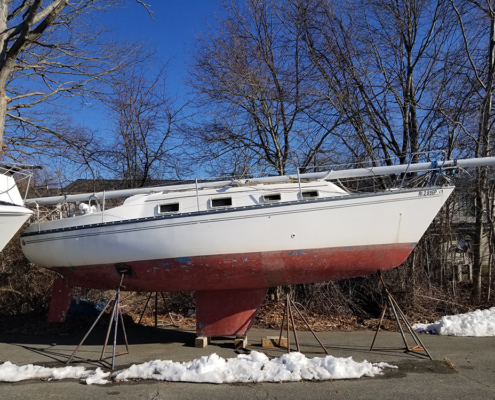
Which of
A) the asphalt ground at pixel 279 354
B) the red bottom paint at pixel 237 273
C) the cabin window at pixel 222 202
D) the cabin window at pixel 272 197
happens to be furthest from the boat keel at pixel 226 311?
the cabin window at pixel 272 197

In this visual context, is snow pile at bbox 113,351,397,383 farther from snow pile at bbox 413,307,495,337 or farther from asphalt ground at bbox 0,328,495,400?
snow pile at bbox 413,307,495,337

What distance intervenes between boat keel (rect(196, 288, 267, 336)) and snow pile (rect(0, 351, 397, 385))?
126 cm

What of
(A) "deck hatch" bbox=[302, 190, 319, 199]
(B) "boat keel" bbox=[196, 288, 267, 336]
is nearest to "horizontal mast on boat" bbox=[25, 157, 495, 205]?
(A) "deck hatch" bbox=[302, 190, 319, 199]

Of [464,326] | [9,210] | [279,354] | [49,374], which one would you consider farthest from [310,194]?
[9,210]

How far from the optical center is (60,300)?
7.79 metres

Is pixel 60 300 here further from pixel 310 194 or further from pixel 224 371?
pixel 310 194

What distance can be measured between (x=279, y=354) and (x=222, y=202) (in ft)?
8.44

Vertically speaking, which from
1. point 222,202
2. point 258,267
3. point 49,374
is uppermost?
point 222,202

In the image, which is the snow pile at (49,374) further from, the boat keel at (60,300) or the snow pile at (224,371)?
the boat keel at (60,300)

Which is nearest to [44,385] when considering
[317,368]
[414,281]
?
[317,368]

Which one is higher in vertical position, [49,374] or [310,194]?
[310,194]

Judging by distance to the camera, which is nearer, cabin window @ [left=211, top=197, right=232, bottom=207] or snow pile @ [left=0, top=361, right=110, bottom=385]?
snow pile @ [left=0, top=361, right=110, bottom=385]

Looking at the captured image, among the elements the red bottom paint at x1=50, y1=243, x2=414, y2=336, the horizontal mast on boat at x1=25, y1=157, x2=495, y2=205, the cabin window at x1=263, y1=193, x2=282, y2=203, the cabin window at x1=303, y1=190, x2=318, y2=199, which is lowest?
the red bottom paint at x1=50, y1=243, x2=414, y2=336

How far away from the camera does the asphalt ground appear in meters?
4.71
